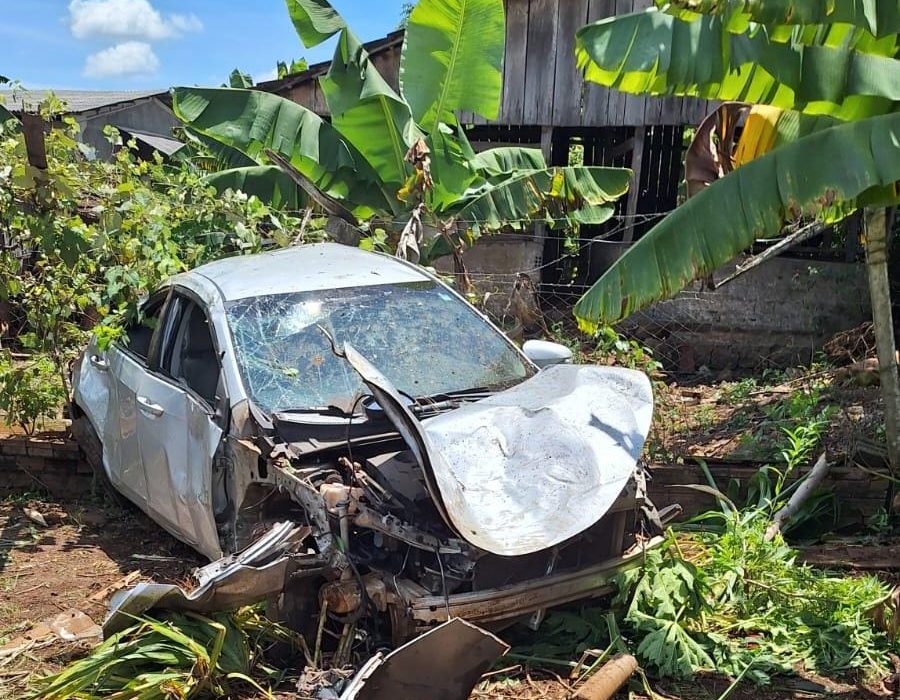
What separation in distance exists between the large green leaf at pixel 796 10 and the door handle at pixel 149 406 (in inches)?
143

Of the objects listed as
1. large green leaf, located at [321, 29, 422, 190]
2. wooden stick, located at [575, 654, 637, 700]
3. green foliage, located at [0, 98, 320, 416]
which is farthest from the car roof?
large green leaf, located at [321, 29, 422, 190]

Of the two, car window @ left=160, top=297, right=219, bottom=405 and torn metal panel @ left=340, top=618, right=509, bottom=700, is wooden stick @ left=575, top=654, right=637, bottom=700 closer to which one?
torn metal panel @ left=340, top=618, right=509, bottom=700

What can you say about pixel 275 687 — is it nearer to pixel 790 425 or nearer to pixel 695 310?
pixel 790 425

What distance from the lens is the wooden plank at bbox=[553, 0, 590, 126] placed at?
11977mm

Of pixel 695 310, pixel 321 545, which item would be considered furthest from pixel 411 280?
pixel 695 310

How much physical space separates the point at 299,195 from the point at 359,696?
8156 mm

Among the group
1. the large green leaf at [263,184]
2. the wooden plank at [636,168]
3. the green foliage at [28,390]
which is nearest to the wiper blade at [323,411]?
the green foliage at [28,390]

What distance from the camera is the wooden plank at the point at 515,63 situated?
12242 millimetres

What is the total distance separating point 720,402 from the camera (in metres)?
9.48

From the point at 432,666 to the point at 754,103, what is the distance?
12.9 feet

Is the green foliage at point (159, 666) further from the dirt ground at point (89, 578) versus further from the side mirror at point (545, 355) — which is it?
the side mirror at point (545, 355)

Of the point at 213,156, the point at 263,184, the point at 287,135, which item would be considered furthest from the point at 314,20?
the point at 213,156

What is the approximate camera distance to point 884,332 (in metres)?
5.90

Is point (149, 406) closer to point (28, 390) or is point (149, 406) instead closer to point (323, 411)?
point (323, 411)
